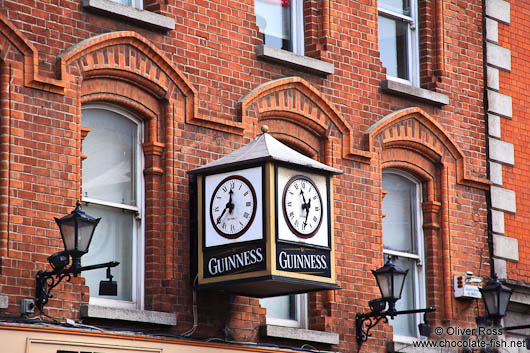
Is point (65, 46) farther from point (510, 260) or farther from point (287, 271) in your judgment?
point (510, 260)

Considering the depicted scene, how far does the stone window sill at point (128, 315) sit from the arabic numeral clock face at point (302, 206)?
1541mm

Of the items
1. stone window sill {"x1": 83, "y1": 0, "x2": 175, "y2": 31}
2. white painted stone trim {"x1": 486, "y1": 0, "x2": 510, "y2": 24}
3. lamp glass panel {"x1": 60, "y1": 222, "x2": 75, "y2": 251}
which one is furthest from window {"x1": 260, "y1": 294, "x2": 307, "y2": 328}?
white painted stone trim {"x1": 486, "y1": 0, "x2": 510, "y2": 24}

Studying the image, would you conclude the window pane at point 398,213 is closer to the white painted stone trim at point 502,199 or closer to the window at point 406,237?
the window at point 406,237

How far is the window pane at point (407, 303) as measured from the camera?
→ 16062 mm

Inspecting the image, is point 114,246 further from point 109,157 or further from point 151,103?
point 151,103

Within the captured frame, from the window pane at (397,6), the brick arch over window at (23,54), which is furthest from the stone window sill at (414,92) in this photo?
the brick arch over window at (23,54)

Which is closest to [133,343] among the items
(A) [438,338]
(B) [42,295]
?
(B) [42,295]

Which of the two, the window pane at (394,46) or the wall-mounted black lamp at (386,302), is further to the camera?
the window pane at (394,46)

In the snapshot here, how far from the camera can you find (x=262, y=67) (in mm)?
14805

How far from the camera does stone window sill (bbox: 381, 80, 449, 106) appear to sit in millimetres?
16047

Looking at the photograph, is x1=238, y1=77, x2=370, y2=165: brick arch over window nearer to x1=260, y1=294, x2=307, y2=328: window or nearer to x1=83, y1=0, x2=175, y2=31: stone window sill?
x1=83, y1=0, x2=175, y2=31: stone window sill

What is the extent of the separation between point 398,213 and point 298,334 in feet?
9.18

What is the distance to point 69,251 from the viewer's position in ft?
37.9

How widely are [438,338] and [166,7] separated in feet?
17.9
